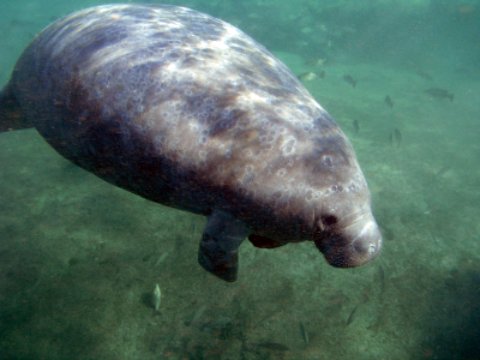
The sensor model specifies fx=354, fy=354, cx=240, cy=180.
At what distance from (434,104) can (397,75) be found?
700 cm

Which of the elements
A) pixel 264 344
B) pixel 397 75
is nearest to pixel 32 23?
pixel 397 75

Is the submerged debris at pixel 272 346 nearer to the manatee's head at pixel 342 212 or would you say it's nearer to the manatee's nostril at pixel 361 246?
the manatee's head at pixel 342 212

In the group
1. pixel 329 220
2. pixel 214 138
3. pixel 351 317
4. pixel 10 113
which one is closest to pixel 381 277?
pixel 351 317

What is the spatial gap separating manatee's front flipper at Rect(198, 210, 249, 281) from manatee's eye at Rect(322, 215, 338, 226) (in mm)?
573

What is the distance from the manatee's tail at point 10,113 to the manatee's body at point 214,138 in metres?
2.20

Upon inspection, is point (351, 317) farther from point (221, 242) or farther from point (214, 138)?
point (214, 138)

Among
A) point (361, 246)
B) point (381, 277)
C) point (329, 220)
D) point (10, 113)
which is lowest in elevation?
point (381, 277)

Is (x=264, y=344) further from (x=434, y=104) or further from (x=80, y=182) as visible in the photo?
(x=434, y=104)

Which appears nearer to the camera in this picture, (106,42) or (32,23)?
(106,42)

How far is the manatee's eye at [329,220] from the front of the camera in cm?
236

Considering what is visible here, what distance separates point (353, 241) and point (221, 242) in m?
0.95

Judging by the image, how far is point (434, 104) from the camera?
18.8m

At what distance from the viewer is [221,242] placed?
2.66 m

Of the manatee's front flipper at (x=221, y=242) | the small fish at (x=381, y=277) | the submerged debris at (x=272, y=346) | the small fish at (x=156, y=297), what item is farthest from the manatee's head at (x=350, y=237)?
the small fish at (x=381, y=277)
